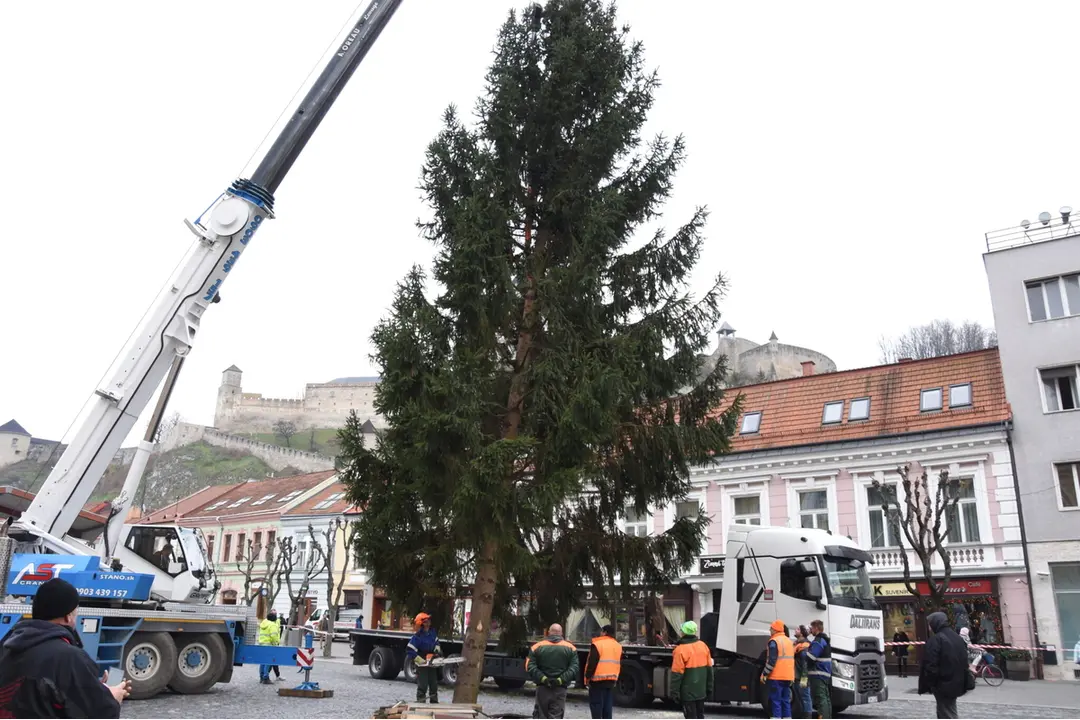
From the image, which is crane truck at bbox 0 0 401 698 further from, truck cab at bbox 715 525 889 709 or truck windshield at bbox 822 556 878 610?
truck windshield at bbox 822 556 878 610

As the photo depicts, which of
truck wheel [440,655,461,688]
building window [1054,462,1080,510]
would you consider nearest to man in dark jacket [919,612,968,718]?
truck wheel [440,655,461,688]

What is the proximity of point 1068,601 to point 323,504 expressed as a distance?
3621 cm

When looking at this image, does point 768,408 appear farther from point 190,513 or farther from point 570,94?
point 190,513

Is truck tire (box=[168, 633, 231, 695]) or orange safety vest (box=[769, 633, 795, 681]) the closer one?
orange safety vest (box=[769, 633, 795, 681])

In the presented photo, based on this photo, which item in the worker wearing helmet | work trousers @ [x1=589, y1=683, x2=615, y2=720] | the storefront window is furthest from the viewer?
the storefront window

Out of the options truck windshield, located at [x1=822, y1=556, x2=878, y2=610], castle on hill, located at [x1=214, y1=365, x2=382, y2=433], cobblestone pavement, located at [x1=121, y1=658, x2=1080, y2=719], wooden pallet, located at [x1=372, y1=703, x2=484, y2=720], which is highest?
castle on hill, located at [x1=214, y1=365, x2=382, y2=433]

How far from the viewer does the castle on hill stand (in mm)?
127750

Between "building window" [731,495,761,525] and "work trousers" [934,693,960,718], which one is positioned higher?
"building window" [731,495,761,525]

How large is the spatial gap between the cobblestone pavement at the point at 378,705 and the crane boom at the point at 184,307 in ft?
10.6

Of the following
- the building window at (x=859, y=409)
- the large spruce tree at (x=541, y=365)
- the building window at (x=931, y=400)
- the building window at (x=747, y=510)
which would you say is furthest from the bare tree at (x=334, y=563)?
the building window at (x=931, y=400)

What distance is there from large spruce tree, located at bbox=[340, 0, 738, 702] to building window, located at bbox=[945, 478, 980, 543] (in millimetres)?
14238

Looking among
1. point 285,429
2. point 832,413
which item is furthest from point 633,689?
point 285,429

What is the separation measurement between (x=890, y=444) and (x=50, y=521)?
22.4 meters

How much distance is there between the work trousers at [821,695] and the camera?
532 inches
